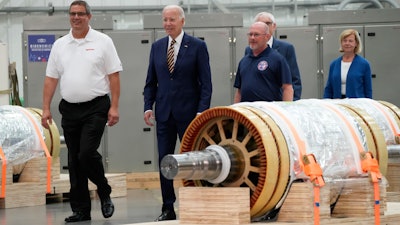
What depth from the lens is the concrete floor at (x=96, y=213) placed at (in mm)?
7316

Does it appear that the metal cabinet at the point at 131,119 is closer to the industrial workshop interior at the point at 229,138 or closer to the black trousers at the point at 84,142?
the industrial workshop interior at the point at 229,138

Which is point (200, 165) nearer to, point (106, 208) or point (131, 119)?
point (106, 208)

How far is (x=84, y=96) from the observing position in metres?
7.09

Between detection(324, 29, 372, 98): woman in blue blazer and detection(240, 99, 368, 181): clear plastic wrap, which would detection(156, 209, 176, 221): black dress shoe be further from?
detection(324, 29, 372, 98): woman in blue blazer

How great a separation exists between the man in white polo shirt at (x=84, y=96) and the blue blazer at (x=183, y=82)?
0.36m

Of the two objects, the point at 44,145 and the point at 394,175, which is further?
the point at 44,145

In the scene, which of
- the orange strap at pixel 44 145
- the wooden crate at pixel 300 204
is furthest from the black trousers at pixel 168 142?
the orange strap at pixel 44 145

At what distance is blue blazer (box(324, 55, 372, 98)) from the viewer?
8.55 m

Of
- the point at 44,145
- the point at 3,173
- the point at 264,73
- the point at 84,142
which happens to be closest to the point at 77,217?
the point at 84,142

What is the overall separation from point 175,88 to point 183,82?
0.25 ft

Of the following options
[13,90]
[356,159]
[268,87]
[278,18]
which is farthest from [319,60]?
[356,159]

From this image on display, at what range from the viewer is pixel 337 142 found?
219 inches

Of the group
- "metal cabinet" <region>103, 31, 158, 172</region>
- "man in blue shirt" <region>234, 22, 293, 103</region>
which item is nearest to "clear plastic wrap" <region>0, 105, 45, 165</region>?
"man in blue shirt" <region>234, 22, 293, 103</region>

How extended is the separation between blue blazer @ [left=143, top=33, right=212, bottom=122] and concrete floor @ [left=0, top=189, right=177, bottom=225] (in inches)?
35.0
